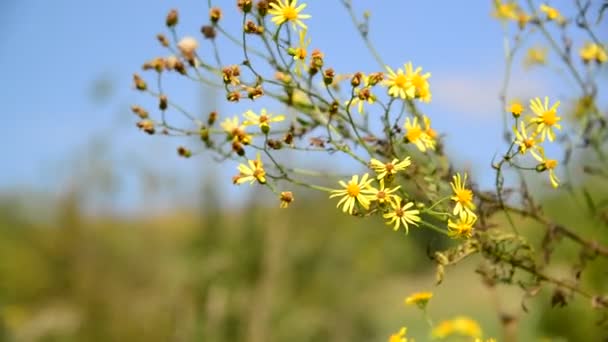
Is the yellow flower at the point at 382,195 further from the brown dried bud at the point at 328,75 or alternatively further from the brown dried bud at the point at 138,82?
the brown dried bud at the point at 138,82

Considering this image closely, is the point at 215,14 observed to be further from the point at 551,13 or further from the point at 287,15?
the point at 551,13

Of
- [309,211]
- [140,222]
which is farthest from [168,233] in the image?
[309,211]

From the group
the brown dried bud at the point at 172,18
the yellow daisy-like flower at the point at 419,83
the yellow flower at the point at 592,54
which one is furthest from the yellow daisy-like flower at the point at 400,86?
the yellow flower at the point at 592,54

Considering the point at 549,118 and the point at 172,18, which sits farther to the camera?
the point at 172,18

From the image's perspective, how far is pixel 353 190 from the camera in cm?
118

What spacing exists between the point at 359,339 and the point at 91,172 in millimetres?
5059

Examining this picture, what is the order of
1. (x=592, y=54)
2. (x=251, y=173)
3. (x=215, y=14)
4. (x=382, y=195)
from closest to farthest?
(x=382, y=195) → (x=251, y=173) → (x=215, y=14) → (x=592, y=54)

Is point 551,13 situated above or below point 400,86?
above

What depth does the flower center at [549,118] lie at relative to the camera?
124 cm

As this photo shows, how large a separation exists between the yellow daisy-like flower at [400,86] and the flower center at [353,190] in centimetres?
19

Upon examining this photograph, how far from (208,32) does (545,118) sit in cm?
76

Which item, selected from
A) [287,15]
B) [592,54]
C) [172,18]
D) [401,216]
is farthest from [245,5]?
[592,54]

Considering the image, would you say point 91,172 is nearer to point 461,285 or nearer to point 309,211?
point 309,211

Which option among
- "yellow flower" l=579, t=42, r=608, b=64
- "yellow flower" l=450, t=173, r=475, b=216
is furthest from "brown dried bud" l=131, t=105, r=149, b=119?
"yellow flower" l=579, t=42, r=608, b=64
